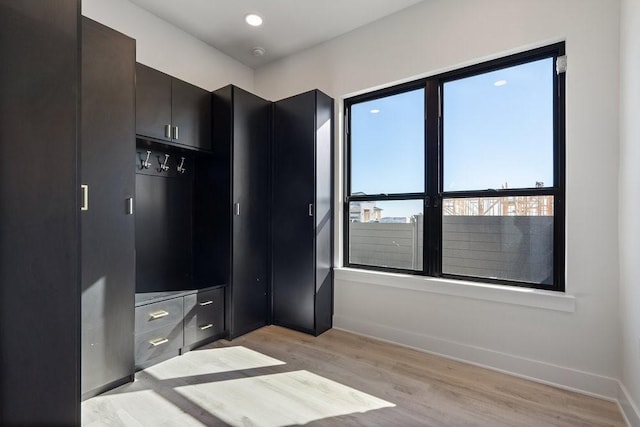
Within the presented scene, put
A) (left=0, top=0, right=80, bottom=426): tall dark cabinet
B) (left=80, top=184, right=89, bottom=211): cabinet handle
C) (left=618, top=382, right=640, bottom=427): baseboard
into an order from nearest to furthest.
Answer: (left=0, top=0, right=80, bottom=426): tall dark cabinet → (left=618, top=382, right=640, bottom=427): baseboard → (left=80, top=184, right=89, bottom=211): cabinet handle

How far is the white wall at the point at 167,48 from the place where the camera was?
240cm

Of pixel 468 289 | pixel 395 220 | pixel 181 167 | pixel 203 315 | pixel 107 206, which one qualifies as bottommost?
pixel 203 315

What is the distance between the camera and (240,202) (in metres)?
2.71

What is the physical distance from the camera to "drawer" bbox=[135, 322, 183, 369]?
2.07m

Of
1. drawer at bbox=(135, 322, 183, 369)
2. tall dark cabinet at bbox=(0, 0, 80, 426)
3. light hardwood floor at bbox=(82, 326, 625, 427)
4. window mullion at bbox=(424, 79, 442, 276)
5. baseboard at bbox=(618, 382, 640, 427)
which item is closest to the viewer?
tall dark cabinet at bbox=(0, 0, 80, 426)

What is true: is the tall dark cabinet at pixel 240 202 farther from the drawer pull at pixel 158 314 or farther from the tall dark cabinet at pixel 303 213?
the drawer pull at pixel 158 314

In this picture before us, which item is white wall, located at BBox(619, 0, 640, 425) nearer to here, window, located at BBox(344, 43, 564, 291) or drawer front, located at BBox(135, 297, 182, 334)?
window, located at BBox(344, 43, 564, 291)

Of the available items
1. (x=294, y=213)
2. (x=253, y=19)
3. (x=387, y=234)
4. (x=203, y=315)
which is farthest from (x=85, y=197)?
(x=387, y=234)

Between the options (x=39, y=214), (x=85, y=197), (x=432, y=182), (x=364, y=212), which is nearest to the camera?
(x=39, y=214)

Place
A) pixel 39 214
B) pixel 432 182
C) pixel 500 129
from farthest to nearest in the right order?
pixel 432 182, pixel 500 129, pixel 39 214

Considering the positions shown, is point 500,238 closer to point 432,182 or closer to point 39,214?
point 432,182

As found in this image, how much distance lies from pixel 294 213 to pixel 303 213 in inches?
4.3

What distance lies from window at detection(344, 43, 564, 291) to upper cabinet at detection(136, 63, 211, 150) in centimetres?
142

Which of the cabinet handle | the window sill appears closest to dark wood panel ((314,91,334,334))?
the window sill
